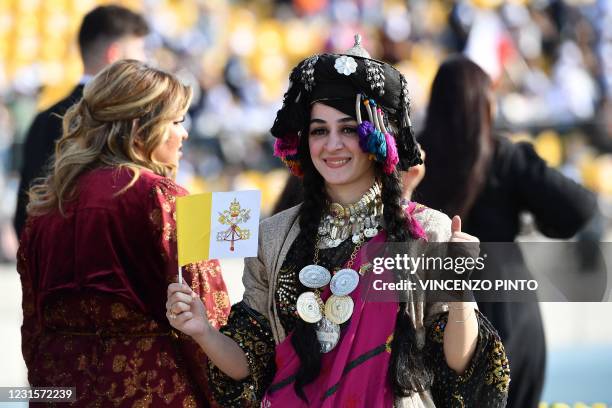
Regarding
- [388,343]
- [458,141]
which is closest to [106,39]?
[458,141]

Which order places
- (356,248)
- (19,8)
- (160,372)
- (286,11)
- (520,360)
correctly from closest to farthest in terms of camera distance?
(356,248)
(160,372)
(520,360)
(19,8)
(286,11)

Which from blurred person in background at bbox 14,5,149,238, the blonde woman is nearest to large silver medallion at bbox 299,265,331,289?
the blonde woman

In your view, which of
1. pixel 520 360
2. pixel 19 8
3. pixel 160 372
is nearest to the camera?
pixel 160 372

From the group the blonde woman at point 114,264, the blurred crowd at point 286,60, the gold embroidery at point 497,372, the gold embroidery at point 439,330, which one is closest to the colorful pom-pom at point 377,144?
the gold embroidery at point 439,330

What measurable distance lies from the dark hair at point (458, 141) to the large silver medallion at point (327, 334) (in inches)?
56.2

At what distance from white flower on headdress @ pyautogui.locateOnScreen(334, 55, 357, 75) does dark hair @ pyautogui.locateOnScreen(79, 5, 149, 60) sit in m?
2.55

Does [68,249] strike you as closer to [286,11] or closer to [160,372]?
[160,372]

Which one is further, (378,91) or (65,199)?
(65,199)

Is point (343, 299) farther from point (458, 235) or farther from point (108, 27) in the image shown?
point (108, 27)

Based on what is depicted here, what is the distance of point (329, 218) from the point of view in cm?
268

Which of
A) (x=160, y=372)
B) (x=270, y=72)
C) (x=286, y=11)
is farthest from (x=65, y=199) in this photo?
(x=286, y=11)

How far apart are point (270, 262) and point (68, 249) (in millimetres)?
858

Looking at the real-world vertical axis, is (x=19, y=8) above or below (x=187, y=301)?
above

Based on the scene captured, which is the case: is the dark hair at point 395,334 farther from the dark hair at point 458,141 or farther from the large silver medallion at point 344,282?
the dark hair at point 458,141
